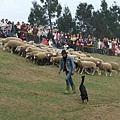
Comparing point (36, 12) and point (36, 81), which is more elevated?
point (36, 12)

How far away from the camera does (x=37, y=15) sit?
74.1 metres

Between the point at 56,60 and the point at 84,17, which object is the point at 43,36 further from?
the point at 84,17

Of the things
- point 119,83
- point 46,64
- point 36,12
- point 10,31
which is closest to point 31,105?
point 119,83

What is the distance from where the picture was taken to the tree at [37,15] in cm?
7312

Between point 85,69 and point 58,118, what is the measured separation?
1281cm

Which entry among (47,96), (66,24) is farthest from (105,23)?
(47,96)

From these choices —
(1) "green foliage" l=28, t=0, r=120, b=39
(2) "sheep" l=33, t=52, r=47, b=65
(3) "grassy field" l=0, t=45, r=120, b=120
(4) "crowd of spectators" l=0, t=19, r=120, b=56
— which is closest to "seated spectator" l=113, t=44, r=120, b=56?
(4) "crowd of spectators" l=0, t=19, r=120, b=56

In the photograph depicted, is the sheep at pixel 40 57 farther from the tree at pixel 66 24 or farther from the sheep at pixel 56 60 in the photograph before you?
the tree at pixel 66 24

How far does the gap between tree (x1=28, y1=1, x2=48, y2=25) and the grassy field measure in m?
49.4

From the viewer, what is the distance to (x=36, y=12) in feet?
245

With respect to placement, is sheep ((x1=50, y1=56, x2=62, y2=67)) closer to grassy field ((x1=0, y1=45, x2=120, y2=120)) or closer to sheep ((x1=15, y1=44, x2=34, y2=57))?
grassy field ((x1=0, y1=45, x2=120, y2=120))

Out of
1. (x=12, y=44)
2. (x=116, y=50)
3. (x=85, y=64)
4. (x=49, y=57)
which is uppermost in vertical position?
(x=12, y=44)

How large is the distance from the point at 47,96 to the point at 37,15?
5909 centimetres

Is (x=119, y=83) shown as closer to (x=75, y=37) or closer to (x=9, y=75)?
(x=9, y=75)
